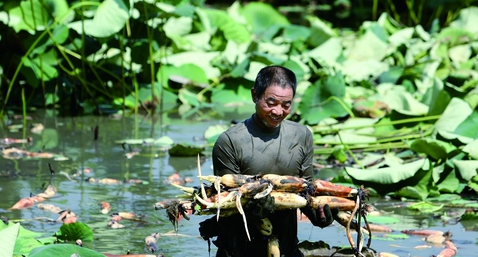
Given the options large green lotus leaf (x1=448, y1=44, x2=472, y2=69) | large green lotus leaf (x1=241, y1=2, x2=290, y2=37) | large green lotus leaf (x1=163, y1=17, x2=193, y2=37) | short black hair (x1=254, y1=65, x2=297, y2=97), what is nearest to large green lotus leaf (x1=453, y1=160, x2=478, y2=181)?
short black hair (x1=254, y1=65, x2=297, y2=97)

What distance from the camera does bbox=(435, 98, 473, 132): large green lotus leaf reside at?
16.1 ft

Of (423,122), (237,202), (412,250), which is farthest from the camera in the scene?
(423,122)

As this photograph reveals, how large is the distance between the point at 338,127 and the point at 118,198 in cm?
196

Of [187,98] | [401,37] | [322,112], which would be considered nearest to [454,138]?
[322,112]

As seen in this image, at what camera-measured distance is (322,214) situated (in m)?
2.65

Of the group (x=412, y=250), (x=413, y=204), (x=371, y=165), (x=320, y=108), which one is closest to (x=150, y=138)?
(x=320, y=108)

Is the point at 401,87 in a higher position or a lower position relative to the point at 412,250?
higher

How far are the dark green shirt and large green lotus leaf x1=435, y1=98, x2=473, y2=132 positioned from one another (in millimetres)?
2416

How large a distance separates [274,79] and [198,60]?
514 centimetres

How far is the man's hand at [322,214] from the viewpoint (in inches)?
104

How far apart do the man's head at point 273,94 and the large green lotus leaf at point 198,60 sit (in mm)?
4791

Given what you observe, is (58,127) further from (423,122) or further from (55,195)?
(423,122)

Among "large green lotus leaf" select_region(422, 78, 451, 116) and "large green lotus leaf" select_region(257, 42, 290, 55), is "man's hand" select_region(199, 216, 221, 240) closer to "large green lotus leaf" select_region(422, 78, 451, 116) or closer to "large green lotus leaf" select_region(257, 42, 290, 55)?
"large green lotus leaf" select_region(422, 78, 451, 116)

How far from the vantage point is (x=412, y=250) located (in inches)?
134
